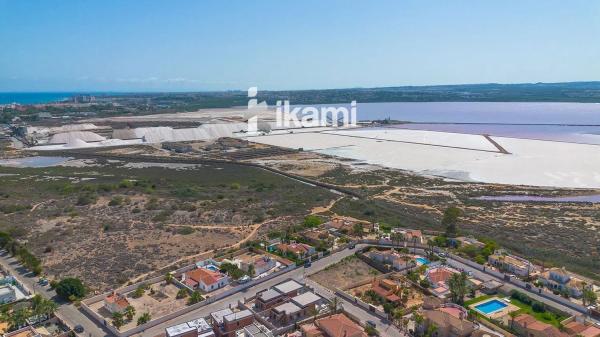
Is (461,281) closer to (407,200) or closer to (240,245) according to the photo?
(240,245)

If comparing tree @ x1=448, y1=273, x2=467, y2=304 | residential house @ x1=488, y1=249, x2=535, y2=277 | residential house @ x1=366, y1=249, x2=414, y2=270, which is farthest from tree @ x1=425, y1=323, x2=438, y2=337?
residential house @ x1=488, y1=249, x2=535, y2=277

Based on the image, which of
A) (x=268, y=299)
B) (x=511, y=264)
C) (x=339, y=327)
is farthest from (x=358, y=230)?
(x=339, y=327)

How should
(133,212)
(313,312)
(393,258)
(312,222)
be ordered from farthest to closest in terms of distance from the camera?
(133,212) < (312,222) < (393,258) < (313,312)

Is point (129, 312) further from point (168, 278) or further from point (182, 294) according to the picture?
point (168, 278)

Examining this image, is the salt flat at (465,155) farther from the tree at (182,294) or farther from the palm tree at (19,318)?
the palm tree at (19,318)

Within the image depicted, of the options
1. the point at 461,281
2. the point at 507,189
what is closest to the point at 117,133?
the point at 507,189

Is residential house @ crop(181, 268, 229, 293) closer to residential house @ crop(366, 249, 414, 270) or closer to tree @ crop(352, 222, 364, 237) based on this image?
residential house @ crop(366, 249, 414, 270)
